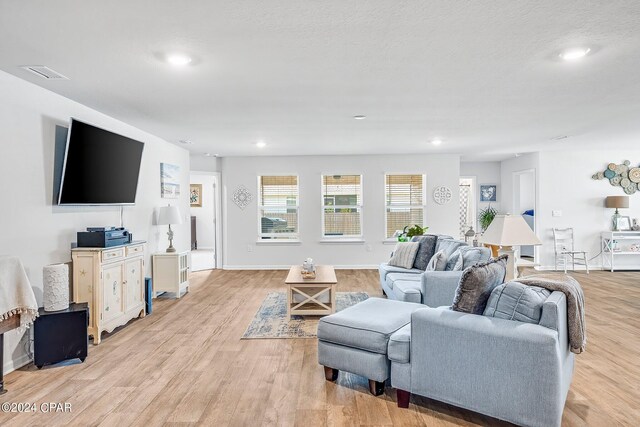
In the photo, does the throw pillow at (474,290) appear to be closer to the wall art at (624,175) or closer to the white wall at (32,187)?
the white wall at (32,187)

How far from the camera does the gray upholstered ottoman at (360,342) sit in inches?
98.0

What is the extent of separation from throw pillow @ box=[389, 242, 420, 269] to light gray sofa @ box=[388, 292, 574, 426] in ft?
8.38

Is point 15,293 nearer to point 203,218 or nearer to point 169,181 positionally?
point 169,181

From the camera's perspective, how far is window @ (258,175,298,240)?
7.75 metres

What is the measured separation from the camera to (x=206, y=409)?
2404 mm

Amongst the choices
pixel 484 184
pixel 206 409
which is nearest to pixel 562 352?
pixel 206 409

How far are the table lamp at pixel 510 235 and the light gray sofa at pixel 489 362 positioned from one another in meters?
0.85

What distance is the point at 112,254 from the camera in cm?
375

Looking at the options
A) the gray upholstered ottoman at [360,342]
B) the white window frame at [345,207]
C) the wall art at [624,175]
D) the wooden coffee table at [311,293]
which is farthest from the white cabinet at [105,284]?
the wall art at [624,175]

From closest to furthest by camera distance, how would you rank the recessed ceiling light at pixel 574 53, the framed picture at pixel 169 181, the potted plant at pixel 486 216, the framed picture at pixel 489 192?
the recessed ceiling light at pixel 574 53 → the framed picture at pixel 169 181 → the potted plant at pixel 486 216 → the framed picture at pixel 489 192

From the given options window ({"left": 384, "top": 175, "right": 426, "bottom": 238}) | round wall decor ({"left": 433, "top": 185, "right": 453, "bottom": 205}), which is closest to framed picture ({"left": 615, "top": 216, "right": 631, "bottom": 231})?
round wall decor ({"left": 433, "top": 185, "right": 453, "bottom": 205})

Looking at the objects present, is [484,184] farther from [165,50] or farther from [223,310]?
[165,50]

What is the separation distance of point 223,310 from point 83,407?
2.30 m

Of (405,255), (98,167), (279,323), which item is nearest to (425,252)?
(405,255)
